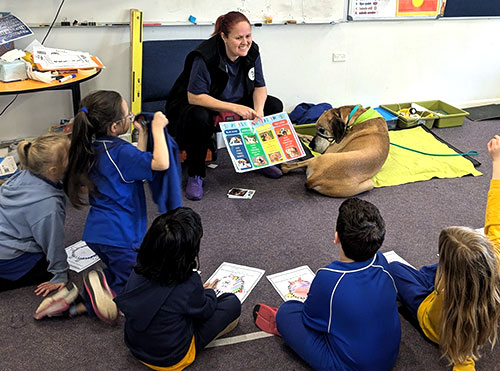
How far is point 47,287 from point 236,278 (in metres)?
0.92

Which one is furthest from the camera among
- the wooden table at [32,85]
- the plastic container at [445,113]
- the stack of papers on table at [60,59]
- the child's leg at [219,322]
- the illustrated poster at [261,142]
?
the plastic container at [445,113]

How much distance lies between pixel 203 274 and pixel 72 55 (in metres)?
1.89

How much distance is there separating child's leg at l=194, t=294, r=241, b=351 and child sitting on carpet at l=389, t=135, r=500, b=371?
0.83 m

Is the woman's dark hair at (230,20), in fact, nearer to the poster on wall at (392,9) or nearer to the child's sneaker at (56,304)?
the poster on wall at (392,9)

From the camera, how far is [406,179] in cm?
345

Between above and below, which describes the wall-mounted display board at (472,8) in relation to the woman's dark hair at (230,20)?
above

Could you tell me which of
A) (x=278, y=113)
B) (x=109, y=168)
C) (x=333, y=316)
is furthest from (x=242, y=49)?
(x=333, y=316)

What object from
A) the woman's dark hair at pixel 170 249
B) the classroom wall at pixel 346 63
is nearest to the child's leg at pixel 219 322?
the woman's dark hair at pixel 170 249

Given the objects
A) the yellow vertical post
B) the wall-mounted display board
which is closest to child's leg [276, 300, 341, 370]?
Result: the yellow vertical post

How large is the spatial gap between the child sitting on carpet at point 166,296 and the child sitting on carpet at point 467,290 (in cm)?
91

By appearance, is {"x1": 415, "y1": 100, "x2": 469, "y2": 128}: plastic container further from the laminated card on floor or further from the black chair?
the black chair

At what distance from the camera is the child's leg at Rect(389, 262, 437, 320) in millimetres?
2096

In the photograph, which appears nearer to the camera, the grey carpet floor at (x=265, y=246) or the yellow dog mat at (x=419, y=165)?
the grey carpet floor at (x=265, y=246)

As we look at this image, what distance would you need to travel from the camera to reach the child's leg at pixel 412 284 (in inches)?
82.5
